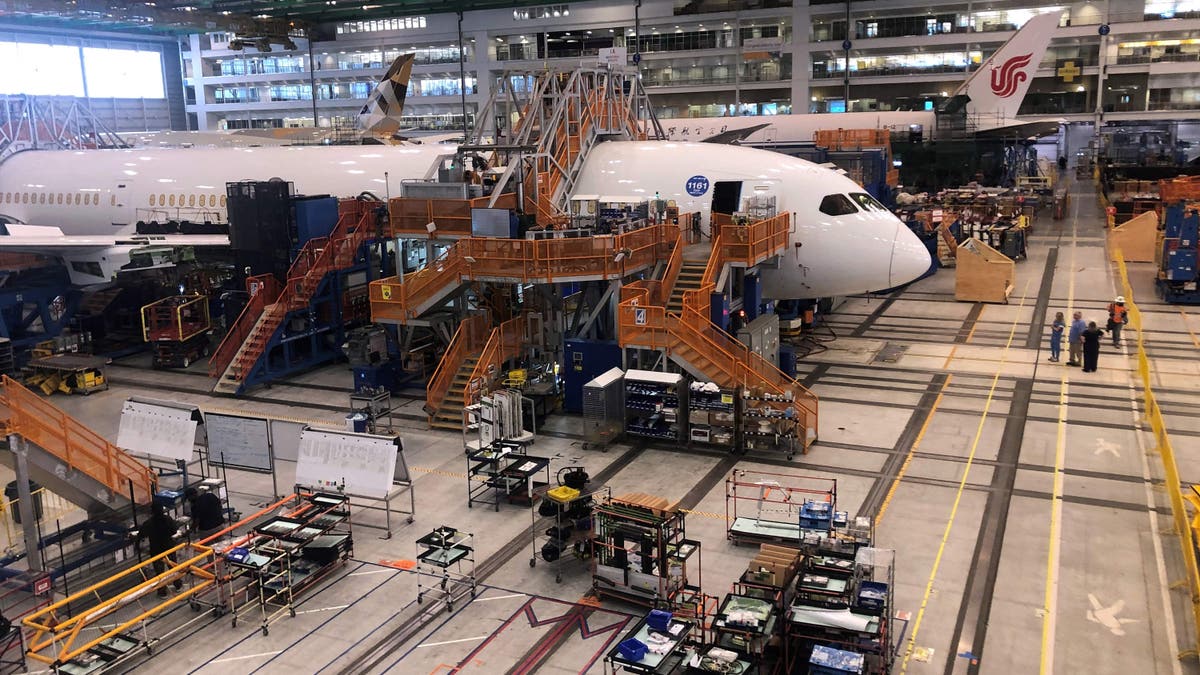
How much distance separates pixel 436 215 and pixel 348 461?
35.9ft

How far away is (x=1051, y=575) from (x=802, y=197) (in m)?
14.9

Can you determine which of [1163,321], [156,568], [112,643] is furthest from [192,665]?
[1163,321]

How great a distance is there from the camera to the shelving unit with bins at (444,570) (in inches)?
584

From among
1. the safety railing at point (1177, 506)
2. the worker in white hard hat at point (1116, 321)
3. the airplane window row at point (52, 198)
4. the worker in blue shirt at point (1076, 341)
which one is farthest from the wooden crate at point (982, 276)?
the airplane window row at point (52, 198)

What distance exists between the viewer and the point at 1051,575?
1508cm

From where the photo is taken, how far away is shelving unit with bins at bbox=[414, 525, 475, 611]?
1484cm

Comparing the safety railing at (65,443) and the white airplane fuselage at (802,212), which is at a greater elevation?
the white airplane fuselage at (802,212)

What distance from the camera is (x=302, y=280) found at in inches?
1173

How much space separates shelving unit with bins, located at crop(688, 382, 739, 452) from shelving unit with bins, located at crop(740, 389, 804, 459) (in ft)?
0.92

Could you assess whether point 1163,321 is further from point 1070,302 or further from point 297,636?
point 297,636

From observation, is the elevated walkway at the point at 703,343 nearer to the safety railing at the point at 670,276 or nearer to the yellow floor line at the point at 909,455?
the safety railing at the point at 670,276

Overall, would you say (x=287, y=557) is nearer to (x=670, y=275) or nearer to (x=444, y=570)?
(x=444, y=570)

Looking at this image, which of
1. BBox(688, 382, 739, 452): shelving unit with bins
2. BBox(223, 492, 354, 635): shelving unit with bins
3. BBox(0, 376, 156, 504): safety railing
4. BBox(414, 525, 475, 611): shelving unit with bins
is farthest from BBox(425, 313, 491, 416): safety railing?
BBox(414, 525, 475, 611): shelving unit with bins

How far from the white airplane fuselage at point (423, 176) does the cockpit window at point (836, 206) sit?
0.43ft
